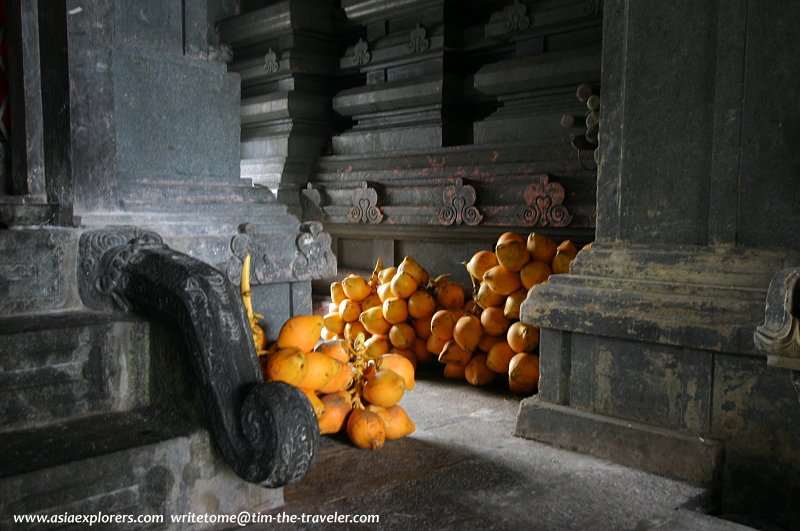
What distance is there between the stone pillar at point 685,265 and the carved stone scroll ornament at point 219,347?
1.54 m

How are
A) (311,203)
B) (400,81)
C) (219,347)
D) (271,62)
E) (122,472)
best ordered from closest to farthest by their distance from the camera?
(122,472)
(219,347)
(400,81)
(311,203)
(271,62)

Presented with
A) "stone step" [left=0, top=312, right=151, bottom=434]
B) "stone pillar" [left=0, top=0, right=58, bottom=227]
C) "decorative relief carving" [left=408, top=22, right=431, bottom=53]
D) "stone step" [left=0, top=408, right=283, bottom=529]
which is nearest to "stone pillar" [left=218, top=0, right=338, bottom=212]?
"decorative relief carving" [left=408, top=22, right=431, bottom=53]

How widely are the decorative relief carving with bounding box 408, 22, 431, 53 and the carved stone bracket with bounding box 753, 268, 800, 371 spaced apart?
16.0 ft

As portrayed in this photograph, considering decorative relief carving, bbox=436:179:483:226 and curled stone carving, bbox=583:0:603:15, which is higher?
curled stone carving, bbox=583:0:603:15

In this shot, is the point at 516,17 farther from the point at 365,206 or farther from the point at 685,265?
the point at 685,265

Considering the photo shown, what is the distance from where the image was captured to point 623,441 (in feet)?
10.3

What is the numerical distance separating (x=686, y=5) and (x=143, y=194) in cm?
256

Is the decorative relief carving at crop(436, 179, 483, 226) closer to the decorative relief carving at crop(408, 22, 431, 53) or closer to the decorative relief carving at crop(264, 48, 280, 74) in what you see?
the decorative relief carving at crop(408, 22, 431, 53)

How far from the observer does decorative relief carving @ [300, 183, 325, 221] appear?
23.3 feet

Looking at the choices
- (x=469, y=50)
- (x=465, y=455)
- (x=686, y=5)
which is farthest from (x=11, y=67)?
(x=469, y=50)

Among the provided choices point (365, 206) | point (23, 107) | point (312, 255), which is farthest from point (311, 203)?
point (23, 107)

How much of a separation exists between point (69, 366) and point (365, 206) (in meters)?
4.19

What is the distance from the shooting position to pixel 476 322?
4625 mm

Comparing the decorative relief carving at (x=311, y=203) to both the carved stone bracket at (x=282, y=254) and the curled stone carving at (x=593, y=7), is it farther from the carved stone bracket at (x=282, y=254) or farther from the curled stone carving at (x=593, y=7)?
the carved stone bracket at (x=282, y=254)
